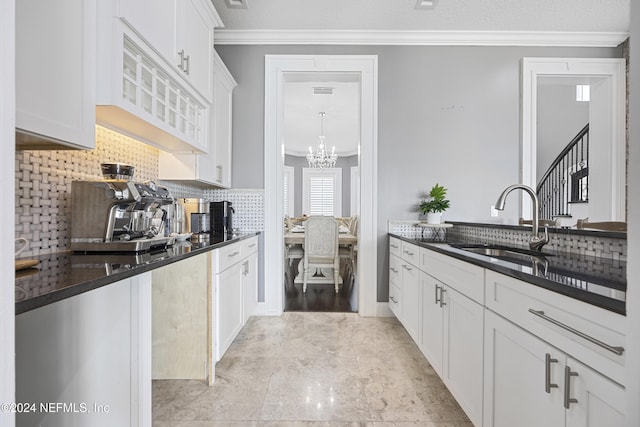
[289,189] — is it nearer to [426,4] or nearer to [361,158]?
[361,158]

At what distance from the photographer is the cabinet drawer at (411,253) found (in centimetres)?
212

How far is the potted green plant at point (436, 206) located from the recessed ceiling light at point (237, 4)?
2455mm

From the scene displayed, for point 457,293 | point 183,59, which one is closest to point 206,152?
point 183,59

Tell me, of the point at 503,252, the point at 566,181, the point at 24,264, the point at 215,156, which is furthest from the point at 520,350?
the point at 566,181

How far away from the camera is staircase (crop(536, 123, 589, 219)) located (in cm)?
414

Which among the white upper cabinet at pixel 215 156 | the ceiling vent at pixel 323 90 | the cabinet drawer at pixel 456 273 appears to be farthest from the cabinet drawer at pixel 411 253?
the ceiling vent at pixel 323 90

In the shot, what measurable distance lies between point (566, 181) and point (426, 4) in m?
3.59

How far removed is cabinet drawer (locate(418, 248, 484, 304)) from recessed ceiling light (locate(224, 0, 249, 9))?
262 centimetres

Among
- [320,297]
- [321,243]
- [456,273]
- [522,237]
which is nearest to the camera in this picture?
[456,273]

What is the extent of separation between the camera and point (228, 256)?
2.09 m

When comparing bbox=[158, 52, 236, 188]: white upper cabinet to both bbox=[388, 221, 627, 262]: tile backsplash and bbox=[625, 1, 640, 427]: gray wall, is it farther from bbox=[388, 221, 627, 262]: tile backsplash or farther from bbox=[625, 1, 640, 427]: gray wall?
bbox=[625, 1, 640, 427]: gray wall

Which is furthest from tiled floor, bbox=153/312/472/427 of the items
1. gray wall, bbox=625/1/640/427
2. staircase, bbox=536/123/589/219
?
staircase, bbox=536/123/589/219

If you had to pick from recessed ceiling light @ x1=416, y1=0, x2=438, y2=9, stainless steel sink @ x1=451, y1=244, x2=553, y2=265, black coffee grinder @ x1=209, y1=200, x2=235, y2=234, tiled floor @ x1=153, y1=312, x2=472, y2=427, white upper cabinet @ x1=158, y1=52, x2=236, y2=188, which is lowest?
tiled floor @ x1=153, y1=312, x2=472, y2=427

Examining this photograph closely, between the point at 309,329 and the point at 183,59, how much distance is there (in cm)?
234
